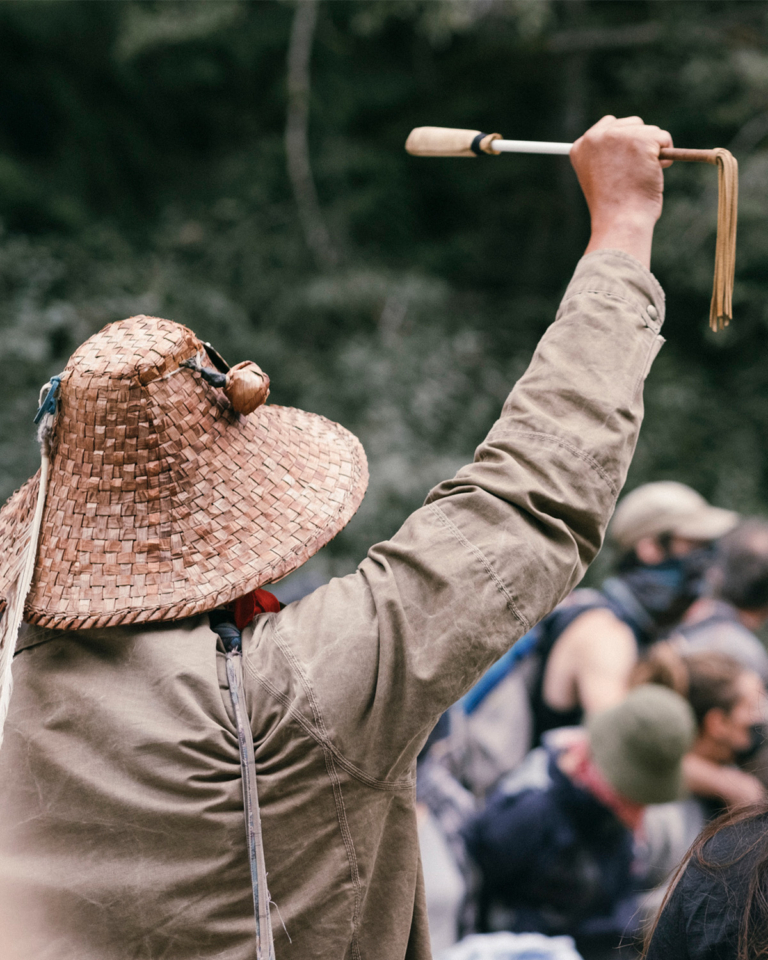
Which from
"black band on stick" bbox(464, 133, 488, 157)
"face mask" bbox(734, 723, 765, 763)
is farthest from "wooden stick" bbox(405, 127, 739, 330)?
Result: "face mask" bbox(734, 723, 765, 763)

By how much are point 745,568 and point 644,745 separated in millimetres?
1094

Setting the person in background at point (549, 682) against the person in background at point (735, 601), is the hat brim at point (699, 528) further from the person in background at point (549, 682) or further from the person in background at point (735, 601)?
the person in background at point (549, 682)

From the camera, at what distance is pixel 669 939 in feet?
3.23

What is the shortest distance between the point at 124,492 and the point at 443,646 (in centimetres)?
40

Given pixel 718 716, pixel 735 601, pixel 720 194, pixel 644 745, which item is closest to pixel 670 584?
pixel 735 601

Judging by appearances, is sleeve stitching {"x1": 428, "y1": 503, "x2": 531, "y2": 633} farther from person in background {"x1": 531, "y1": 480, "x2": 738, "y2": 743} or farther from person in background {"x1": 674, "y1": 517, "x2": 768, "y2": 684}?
person in background {"x1": 674, "y1": 517, "x2": 768, "y2": 684}

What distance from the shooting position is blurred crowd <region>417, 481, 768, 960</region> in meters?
2.14

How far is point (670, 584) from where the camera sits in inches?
122

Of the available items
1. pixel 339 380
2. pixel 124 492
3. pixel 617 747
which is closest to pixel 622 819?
pixel 617 747

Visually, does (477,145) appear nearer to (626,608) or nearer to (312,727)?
(312,727)

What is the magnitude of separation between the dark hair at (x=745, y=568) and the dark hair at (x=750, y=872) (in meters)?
A: 2.09

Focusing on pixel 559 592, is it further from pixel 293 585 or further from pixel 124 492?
pixel 293 585

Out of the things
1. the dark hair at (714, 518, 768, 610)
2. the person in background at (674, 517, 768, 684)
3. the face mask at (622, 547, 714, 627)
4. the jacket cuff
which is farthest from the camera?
the face mask at (622, 547, 714, 627)

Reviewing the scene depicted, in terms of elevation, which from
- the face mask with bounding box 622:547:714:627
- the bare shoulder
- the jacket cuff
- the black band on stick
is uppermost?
the black band on stick
